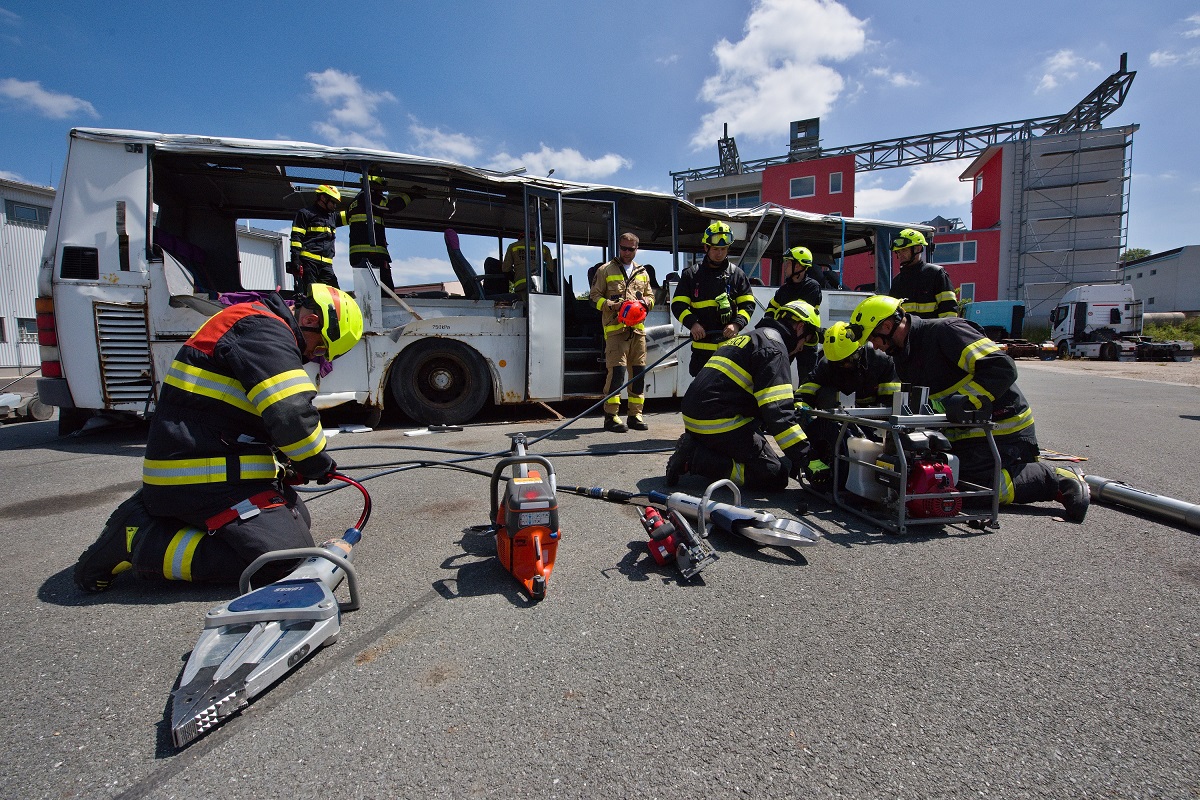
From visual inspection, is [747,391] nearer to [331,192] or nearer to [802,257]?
[802,257]

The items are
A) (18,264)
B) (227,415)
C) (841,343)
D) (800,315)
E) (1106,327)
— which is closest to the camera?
(227,415)

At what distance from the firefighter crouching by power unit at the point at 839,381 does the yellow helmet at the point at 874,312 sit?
8 centimetres

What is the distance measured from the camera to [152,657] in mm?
1794

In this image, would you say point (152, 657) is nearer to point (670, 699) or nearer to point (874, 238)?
point (670, 699)

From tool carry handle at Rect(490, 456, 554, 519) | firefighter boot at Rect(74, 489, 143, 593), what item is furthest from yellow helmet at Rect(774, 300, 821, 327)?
firefighter boot at Rect(74, 489, 143, 593)

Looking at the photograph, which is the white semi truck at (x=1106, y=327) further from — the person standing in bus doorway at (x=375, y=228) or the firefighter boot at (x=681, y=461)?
the person standing in bus doorway at (x=375, y=228)

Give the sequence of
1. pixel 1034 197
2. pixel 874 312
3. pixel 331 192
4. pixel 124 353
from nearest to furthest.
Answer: pixel 874 312 < pixel 124 353 < pixel 331 192 < pixel 1034 197

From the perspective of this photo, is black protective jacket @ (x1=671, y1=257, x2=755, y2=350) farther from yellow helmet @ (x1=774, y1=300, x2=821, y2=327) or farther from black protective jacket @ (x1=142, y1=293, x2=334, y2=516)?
black protective jacket @ (x1=142, y1=293, x2=334, y2=516)

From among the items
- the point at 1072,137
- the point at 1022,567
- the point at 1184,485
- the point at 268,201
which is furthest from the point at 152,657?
the point at 1072,137

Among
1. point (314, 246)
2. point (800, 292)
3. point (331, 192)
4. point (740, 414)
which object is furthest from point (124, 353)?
point (800, 292)

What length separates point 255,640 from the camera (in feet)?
5.34

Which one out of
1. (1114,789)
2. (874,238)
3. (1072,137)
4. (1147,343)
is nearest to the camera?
(1114,789)

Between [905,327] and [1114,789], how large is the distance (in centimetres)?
280

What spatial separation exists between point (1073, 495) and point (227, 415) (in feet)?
14.2
